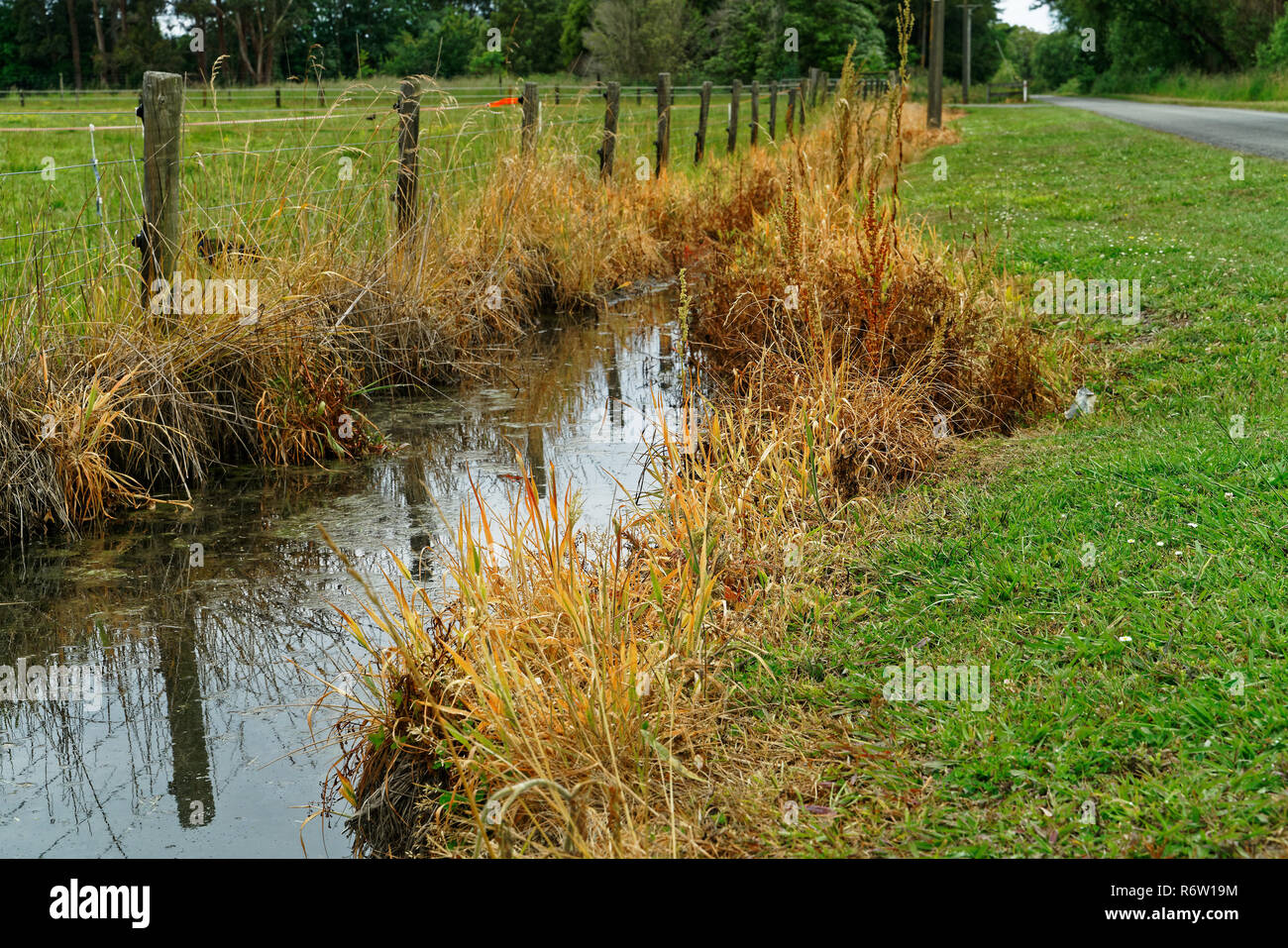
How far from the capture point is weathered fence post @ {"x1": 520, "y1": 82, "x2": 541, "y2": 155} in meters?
9.68

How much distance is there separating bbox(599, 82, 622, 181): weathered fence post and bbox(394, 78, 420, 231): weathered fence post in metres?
3.40

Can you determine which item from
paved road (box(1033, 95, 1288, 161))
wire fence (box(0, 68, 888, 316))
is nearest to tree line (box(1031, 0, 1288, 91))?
paved road (box(1033, 95, 1288, 161))

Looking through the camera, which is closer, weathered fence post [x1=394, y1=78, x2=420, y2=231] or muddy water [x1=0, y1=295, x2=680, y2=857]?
muddy water [x1=0, y1=295, x2=680, y2=857]

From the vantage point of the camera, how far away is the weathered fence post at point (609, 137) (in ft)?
37.4

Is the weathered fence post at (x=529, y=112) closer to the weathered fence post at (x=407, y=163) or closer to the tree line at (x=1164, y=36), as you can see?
the weathered fence post at (x=407, y=163)

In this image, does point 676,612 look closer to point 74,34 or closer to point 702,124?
point 702,124

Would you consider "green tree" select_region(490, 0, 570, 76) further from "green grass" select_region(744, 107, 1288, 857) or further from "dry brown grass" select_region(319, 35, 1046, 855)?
"green grass" select_region(744, 107, 1288, 857)

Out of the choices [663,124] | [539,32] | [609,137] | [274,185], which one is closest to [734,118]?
[663,124]

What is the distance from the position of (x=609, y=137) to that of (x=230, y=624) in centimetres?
831

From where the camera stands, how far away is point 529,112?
987 cm

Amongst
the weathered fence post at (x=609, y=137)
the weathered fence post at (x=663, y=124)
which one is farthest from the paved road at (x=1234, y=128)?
the weathered fence post at (x=609, y=137)

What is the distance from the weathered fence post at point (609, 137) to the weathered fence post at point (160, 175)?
5869 millimetres
